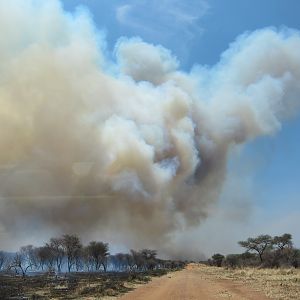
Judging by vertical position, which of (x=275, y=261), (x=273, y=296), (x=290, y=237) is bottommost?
(x=273, y=296)

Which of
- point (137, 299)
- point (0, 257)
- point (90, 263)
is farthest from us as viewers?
point (0, 257)

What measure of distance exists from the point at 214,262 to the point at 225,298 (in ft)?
513

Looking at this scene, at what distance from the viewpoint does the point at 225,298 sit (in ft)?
94.4

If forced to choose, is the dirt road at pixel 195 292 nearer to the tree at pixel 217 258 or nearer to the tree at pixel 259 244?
the tree at pixel 259 244

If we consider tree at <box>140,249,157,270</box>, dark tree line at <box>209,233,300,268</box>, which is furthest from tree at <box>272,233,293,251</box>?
tree at <box>140,249,157,270</box>

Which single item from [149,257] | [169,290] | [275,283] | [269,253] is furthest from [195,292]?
[149,257]

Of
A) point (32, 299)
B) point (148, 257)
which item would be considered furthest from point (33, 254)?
point (32, 299)

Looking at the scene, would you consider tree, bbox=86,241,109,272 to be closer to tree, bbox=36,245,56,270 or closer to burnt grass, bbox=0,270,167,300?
tree, bbox=36,245,56,270

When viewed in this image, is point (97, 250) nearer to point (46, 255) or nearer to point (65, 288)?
point (46, 255)

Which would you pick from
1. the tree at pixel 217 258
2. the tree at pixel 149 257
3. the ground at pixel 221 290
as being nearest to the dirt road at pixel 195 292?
the ground at pixel 221 290

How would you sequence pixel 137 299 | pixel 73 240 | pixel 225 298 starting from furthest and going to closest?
1. pixel 73 240
2. pixel 137 299
3. pixel 225 298

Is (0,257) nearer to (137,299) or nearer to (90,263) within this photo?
(90,263)

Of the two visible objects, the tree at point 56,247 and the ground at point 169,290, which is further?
the tree at point 56,247

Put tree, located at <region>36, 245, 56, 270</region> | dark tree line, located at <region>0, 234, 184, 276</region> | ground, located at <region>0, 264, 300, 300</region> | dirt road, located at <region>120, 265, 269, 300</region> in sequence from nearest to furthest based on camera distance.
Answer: dirt road, located at <region>120, 265, 269, 300</region>, ground, located at <region>0, 264, 300, 300</region>, dark tree line, located at <region>0, 234, 184, 276</region>, tree, located at <region>36, 245, 56, 270</region>
